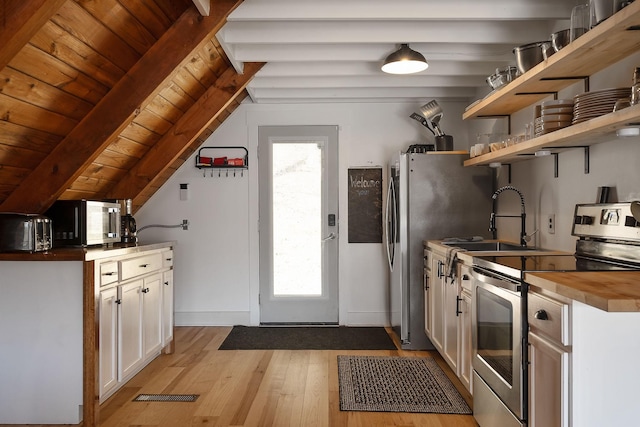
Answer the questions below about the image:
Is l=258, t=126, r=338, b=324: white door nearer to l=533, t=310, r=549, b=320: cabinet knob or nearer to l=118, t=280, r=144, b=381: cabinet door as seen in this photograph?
l=118, t=280, r=144, b=381: cabinet door

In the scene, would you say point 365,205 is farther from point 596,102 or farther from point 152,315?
point 596,102

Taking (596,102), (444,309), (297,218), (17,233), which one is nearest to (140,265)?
(17,233)

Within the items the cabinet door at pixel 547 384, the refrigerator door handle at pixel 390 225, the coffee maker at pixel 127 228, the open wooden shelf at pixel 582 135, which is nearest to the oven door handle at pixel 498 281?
the cabinet door at pixel 547 384

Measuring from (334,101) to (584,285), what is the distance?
12.0 feet

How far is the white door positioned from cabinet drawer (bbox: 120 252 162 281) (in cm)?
141

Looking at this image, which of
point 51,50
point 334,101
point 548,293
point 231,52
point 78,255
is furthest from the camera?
point 334,101

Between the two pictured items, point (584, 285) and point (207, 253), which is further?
point (207, 253)

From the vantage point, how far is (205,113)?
157 inches

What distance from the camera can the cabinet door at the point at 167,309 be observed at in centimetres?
387

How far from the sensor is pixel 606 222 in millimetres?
2350

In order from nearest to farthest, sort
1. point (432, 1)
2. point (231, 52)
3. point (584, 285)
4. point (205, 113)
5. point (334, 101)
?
1. point (584, 285)
2. point (432, 1)
3. point (231, 52)
4. point (205, 113)
5. point (334, 101)

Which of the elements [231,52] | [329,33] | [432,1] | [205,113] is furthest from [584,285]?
[205,113]

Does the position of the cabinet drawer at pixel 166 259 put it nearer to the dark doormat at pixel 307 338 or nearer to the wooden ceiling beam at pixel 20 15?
the dark doormat at pixel 307 338

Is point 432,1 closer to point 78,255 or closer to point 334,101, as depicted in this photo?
point 334,101
